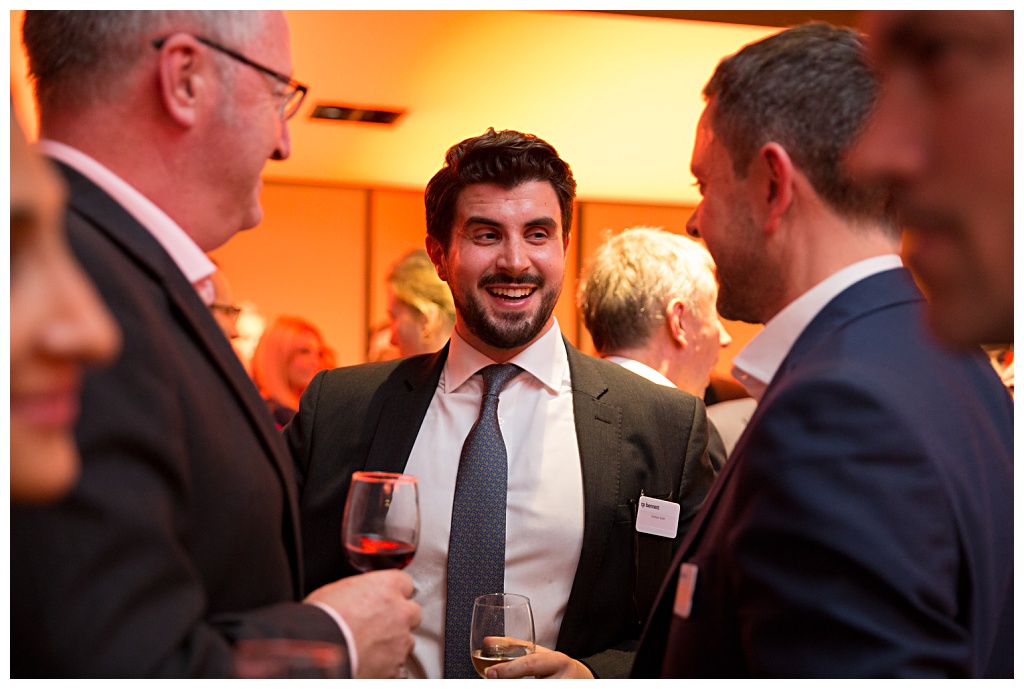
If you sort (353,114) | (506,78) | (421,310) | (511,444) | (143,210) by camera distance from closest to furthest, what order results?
(143,210) < (511,444) < (421,310) < (506,78) < (353,114)

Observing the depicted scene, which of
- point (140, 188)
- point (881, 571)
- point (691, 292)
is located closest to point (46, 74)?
point (140, 188)

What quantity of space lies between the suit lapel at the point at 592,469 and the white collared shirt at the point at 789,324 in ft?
2.46

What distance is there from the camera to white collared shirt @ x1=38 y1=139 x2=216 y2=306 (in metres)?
1.38

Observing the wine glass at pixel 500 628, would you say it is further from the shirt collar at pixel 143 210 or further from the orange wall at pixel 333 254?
the orange wall at pixel 333 254

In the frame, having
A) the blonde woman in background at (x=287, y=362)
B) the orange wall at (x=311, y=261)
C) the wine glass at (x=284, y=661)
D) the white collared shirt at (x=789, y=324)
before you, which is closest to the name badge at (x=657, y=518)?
the white collared shirt at (x=789, y=324)

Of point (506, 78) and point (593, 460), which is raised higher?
point (506, 78)

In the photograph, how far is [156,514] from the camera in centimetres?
104

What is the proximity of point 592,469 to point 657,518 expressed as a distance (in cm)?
20

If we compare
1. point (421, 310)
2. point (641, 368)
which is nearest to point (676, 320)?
point (641, 368)

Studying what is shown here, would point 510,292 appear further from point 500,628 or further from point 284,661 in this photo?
point 284,661

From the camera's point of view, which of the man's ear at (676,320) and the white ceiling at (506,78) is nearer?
the man's ear at (676,320)

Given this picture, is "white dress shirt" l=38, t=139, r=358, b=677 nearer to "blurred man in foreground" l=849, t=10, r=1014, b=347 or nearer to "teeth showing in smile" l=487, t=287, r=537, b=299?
"blurred man in foreground" l=849, t=10, r=1014, b=347

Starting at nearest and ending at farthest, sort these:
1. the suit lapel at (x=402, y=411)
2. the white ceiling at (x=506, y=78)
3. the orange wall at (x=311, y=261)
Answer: the suit lapel at (x=402, y=411) → the white ceiling at (x=506, y=78) → the orange wall at (x=311, y=261)

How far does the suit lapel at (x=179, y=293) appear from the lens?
1.28 m
